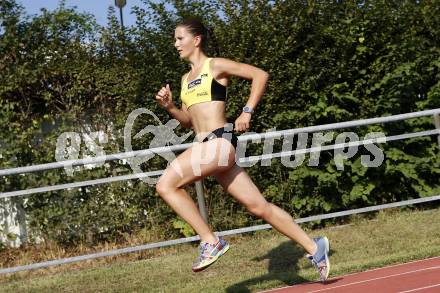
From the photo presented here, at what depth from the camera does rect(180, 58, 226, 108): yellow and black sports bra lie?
579 centimetres

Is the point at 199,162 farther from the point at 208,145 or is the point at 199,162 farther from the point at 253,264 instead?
the point at 253,264

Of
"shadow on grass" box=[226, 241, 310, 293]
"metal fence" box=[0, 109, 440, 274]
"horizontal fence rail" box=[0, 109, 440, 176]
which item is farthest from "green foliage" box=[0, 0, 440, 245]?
"shadow on grass" box=[226, 241, 310, 293]

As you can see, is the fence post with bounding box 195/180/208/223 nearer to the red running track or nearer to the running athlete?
the red running track

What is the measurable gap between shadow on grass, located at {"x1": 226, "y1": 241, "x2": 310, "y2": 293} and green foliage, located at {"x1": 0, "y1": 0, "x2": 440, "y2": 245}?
4.90 ft

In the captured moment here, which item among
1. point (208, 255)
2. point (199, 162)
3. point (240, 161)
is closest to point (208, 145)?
point (199, 162)

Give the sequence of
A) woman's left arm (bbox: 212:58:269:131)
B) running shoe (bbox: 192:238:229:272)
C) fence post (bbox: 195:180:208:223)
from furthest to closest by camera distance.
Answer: fence post (bbox: 195:180:208:223)
woman's left arm (bbox: 212:58:269:131)
running shoe (bbox: 192:238:229:272)

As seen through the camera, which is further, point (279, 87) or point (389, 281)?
point (279, 87)

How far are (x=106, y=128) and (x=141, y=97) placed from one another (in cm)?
72

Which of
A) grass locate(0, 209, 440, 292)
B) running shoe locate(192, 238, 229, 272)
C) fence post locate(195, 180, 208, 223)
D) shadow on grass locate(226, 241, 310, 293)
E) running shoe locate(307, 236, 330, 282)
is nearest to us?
running shoe locate(192, 238, 229, 272)

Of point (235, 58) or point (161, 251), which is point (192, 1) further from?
point (161, 251)

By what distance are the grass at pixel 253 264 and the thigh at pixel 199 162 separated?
1723 millimetres

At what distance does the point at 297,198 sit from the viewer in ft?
34.2

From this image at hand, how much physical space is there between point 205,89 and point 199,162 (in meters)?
0.57

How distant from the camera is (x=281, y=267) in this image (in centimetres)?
797
